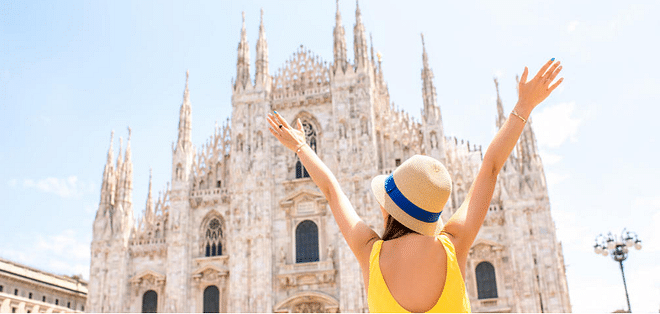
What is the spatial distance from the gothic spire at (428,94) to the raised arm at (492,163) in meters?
23.2

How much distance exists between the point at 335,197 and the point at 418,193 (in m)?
0.50

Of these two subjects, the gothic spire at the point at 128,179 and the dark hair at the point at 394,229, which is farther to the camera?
the gothic spire at the point at 128,179

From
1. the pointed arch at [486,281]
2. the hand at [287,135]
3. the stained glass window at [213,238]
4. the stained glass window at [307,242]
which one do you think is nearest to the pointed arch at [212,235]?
the stained glass window at [213,238]

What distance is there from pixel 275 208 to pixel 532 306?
11.0 meters

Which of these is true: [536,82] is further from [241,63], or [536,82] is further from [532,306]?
[241,63]

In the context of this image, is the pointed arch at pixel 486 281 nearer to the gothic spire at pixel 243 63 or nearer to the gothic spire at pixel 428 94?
the gothic spire at pixel 428 94

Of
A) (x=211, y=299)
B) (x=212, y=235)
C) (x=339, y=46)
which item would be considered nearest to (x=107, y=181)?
(x=212, y=235)

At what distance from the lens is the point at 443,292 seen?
1820 mm

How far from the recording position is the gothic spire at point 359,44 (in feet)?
87.4

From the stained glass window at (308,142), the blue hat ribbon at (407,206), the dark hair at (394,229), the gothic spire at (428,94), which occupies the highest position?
the gothic spire at (428,94)

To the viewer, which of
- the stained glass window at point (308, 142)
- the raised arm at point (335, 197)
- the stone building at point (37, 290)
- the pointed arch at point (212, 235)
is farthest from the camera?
the stained glass window at point (308, 142)

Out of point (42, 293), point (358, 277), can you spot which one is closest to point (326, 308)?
point (358, 277)

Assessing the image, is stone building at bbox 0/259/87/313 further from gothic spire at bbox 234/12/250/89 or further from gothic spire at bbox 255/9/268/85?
gothic spire at bbox 255/9/268/85

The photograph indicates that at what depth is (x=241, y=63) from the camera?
28266mm
